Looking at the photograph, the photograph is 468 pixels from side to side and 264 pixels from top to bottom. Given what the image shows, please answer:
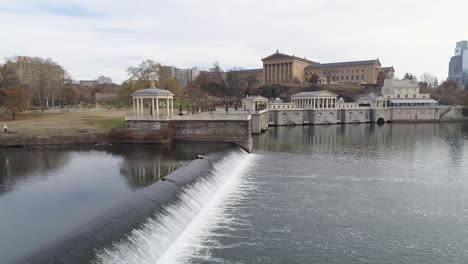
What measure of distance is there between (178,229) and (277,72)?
132 m

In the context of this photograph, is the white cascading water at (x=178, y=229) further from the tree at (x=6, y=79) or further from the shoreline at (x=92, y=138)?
the tree at (x=6, y=79)

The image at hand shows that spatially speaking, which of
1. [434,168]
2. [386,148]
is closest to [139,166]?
[434,168]

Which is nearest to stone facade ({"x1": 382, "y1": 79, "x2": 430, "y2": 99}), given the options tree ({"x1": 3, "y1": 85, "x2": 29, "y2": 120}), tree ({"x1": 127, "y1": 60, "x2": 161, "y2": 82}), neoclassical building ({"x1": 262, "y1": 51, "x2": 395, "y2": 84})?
neoclassical building ({"x1": 262, "y1": 51, "x2": 395, "y2": 84})

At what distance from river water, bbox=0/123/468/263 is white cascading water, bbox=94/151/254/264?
6 cm

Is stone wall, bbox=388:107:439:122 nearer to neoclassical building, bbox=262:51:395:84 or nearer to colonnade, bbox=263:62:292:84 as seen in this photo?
neoclassical building, bbox=262:51:395:84

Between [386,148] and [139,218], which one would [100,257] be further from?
[386,148]

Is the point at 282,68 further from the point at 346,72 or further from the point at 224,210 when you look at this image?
the point at 224,210

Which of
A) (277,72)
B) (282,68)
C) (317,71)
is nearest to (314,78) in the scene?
(317,71)

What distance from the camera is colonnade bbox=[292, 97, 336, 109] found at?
86.6 meters

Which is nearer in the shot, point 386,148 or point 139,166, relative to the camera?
point 139,166

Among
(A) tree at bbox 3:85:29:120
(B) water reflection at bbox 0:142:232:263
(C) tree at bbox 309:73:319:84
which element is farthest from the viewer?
(C) tree at bbox 309:73:319:84

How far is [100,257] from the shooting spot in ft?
40.3

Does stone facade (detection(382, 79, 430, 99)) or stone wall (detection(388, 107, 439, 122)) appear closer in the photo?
stone wall (detection(388, 107, 439, 122))

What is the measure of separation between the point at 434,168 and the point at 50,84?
Answer: 7622 centimetres
